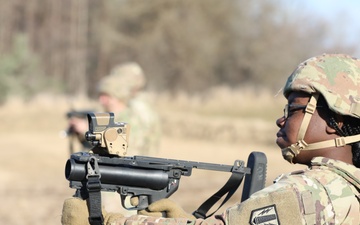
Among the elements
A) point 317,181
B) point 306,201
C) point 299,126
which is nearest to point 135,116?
point 299,126

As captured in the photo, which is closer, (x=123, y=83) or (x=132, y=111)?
(x=132, y=111)

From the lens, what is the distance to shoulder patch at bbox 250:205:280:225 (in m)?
3.28

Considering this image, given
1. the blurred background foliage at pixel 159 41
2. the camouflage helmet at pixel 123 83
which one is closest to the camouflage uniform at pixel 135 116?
the camouflage helmet at pixel 123 83

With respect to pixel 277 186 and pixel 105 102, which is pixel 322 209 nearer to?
pixel 277 186

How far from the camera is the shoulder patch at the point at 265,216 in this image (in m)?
3.28

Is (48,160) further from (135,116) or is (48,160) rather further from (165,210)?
(165,210)

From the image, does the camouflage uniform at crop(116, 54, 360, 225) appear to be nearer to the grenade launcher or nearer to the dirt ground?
the grenade launcher

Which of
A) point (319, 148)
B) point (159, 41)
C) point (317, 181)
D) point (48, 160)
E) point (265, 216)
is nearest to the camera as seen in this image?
point (265, 216)

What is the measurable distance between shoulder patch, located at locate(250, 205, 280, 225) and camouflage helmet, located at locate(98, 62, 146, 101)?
16.7 feet

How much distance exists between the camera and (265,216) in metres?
3.28

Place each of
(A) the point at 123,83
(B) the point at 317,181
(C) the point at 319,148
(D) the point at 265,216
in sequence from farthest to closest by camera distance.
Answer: (A) the point at 123,83
(C) the point at 319,148
(B) the point at 317,181
(D) the point at 265,216

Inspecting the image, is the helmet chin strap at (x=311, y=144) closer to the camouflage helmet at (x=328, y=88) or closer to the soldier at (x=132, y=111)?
the camouflage helmet at (x=328, y=88)

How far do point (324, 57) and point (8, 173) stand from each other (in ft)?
52.9

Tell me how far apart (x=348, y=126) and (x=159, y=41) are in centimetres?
4437
